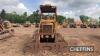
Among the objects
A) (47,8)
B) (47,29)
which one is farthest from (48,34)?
(47,8)

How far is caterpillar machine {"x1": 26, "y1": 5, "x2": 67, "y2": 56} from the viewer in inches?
734

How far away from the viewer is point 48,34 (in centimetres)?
2039

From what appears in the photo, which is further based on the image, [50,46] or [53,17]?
[53,17]

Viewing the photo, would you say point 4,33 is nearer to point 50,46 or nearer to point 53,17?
point 53,17

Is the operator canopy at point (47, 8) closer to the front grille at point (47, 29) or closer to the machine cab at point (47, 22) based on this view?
the machine cab at point (47, 22)

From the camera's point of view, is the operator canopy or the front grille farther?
the operator canopy

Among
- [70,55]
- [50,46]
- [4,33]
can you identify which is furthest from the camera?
[4,33]

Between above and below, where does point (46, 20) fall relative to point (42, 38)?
above

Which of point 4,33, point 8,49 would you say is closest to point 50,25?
point 8,49

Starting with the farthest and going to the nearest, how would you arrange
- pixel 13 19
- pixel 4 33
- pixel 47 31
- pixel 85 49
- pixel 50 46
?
pixel 13 19 → pixel 4 33 → pixel 47 31 → pixel 50 46 → pixel 85 49

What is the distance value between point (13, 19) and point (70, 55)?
117134 mm

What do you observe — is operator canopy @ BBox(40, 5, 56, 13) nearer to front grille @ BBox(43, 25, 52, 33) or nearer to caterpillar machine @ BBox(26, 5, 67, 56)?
caterpillar machine @ BBox(26, 5, 67, 56)

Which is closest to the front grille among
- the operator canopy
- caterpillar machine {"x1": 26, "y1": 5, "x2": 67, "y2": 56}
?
caterpillar machine {"x1": 26, "y1": 5, "x2": 67, "y2": 56}

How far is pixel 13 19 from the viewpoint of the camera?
13188 centimetres
